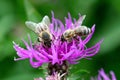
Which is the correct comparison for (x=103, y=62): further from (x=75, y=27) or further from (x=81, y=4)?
(x=75, y=27)

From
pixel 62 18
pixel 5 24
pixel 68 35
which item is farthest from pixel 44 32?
pixel 62 18

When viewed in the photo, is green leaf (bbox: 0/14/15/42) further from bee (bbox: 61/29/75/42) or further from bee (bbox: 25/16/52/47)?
bee (bbox: 61/29/75/42)

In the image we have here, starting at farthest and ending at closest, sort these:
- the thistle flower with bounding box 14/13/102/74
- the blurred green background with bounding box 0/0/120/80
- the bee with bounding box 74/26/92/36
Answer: the blurred green background with bounding box 0/0/120/80, the bee with bounding box 74/26/92/36, the thistle flower with bounding box 14/13/102/74

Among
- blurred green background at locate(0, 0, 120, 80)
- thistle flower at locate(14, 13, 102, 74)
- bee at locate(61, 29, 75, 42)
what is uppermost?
blurred green background at locate(0, 0, 120, 80)

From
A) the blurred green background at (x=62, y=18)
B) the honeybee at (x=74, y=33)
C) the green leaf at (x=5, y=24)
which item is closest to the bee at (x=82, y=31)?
the honeybee at (x=74, y=33)

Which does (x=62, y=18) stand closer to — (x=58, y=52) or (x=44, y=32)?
(x=44, y=32)

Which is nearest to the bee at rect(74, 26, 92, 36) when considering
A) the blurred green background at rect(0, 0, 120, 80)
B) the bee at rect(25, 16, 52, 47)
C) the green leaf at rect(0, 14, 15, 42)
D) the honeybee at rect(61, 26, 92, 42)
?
the honeybee at rect(61, 26, 92, 42)

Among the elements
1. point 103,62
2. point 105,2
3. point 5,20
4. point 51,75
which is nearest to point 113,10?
point 105,2
